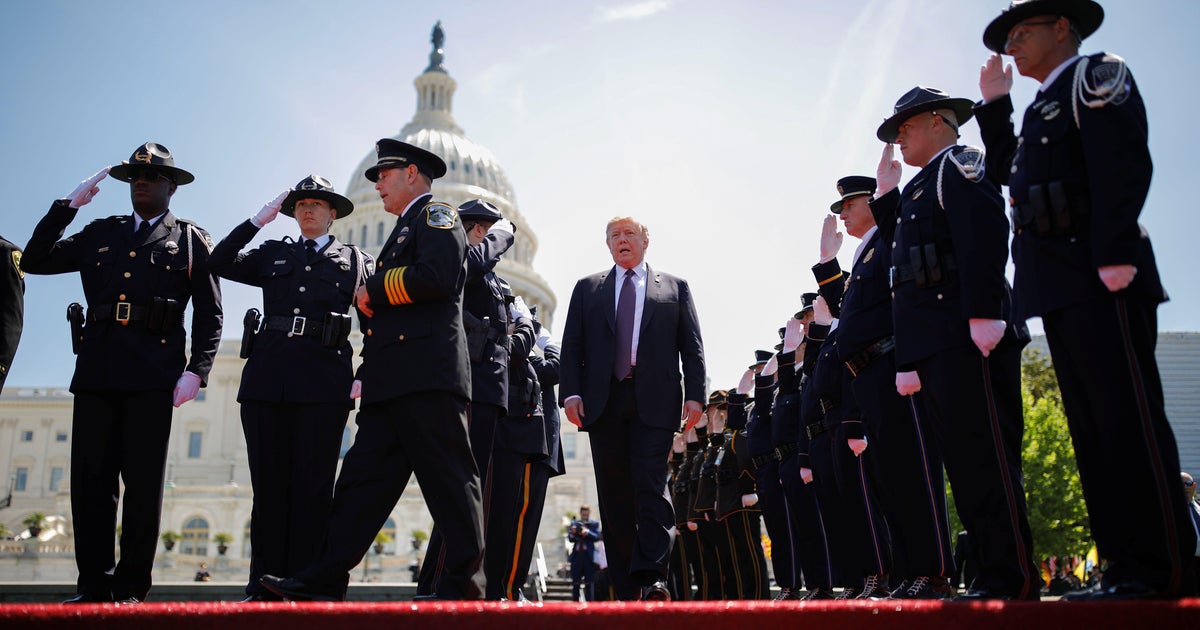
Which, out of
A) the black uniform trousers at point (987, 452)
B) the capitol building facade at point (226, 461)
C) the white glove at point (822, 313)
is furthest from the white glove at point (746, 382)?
the capitol building facade at point (226, 461)

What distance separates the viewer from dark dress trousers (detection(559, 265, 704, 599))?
20.0ft

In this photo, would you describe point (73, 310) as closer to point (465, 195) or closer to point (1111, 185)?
point (1111, 185)

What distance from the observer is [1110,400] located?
142 inches

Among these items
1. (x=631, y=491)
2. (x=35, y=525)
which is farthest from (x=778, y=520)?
(x=35, y=525)

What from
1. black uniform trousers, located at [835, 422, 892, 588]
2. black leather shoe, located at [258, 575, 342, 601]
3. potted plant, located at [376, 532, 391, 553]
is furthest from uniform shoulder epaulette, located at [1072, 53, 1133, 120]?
potted plant, located at [376, 532, 391, 553]

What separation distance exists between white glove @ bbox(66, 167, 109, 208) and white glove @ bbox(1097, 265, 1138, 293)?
5889 mm

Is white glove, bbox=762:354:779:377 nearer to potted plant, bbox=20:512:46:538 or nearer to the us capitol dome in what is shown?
potted plant, bbox=20:512:46:538

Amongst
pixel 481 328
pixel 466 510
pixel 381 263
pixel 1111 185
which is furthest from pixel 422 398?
pixel 1111 185

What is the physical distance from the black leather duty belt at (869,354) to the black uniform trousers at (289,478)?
3.14m

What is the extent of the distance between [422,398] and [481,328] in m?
1.68

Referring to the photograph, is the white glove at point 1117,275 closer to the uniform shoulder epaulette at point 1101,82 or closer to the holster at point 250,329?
the uniform shoulder epaulette at point 1101,82

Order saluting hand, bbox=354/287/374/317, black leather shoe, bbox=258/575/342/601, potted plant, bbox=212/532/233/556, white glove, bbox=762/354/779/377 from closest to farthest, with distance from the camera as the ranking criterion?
black leather shoe, bbox=258/575/342/601 → saluting hand, bbox=354/287/374/317 → white glove, bbox=762/354/779/377 → potted plant, bbox=212/532/233/556

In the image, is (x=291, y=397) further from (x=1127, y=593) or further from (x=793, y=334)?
(x=1127, y=593)

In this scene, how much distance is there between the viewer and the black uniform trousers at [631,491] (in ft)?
19.8
